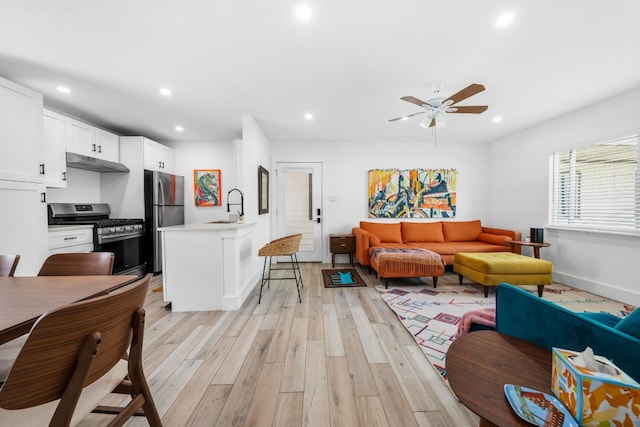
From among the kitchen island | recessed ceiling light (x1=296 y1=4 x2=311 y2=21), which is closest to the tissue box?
recessed ceiling light (x1=296 y1=4 x2=311 y2=21)

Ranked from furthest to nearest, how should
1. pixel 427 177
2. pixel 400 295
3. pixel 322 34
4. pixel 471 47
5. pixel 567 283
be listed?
pixel 427 177, pixel 567 283, pixel 400 295, pixel 471 47, pixel 322 34

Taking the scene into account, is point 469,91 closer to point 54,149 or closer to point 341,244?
point 341,244

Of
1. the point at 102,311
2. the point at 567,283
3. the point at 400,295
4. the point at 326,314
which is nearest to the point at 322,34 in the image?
the point at 102,311

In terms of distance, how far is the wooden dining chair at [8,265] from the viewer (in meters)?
Answer: 1.44

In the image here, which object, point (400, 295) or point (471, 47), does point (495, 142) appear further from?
point (400, 295)

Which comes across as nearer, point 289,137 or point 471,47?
point 471,47

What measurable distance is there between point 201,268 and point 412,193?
13.4 feet

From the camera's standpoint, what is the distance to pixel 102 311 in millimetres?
731

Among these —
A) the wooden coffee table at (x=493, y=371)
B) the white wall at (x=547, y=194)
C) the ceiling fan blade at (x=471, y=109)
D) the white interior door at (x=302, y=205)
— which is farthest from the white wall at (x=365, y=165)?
the wooden coffee table at (x=493, y=371)

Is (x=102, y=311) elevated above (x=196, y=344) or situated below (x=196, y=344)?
above

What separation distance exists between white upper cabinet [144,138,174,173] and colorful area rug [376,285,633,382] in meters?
4.21

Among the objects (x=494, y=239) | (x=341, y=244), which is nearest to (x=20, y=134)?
(x=341, y=244)

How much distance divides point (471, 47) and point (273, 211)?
12.6 ft

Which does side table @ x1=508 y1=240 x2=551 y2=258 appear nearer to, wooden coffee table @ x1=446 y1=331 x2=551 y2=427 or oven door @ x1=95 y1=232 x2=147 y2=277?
wooden coffee table @ x1=446 y1=331 x2=551 y2=427
